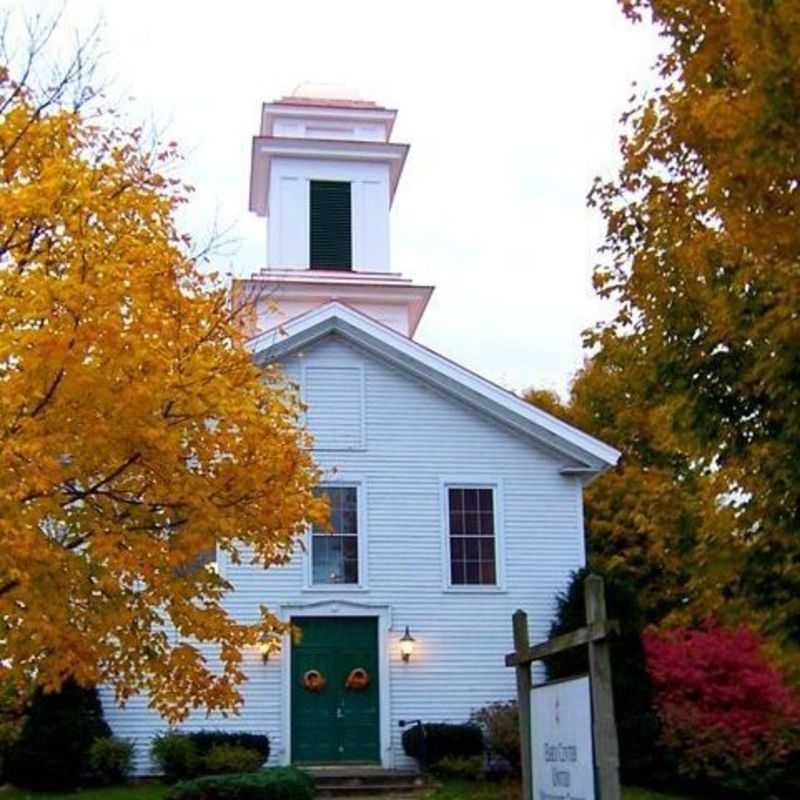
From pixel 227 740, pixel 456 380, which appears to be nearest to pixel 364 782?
pixel 227 740

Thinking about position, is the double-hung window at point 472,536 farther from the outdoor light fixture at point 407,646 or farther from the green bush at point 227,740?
the green bush at point 227,740

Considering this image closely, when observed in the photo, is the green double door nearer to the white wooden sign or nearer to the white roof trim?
the white wooden sign

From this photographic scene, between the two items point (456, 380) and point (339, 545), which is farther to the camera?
point (456, 380)

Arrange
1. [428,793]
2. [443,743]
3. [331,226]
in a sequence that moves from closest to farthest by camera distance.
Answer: [428,793] < [443,743] < [331,226]

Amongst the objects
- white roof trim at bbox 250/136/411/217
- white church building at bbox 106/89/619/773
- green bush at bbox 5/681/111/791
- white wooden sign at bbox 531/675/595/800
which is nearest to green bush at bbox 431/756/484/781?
white church building at bbox 106/89/619/773

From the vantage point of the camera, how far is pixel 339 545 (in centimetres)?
2352

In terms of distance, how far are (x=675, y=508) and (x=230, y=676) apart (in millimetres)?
4595

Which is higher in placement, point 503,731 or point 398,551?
point 398,551

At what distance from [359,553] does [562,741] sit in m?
15.0

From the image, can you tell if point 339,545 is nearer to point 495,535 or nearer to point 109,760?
point 495,535

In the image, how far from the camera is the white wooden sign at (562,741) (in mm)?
8148

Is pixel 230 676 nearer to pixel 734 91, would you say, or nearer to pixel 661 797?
pixel 734 91

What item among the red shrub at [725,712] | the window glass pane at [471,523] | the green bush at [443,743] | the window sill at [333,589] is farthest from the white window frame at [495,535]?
the red shrub at [725,712]

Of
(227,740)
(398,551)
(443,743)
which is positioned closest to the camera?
(227,740)
